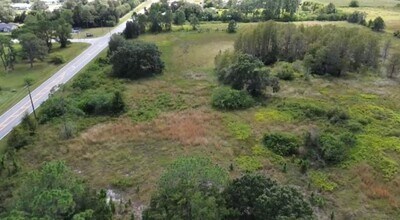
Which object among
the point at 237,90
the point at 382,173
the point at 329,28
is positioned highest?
the point at 329,28

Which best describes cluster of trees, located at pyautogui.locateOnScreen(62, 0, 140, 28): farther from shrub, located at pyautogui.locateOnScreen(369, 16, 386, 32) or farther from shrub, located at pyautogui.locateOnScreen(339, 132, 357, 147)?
shrub, located at pyautogui.locateOnScreen(339, 132, 357, 147)

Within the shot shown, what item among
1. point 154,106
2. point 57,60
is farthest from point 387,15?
point 57,60

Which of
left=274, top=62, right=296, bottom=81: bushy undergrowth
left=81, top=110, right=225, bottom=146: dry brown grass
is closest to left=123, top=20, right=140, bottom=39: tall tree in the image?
left=274, top=62, right=296, bottom=81: bushy undergrowth

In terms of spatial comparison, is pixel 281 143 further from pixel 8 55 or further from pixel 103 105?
pixel 8 55

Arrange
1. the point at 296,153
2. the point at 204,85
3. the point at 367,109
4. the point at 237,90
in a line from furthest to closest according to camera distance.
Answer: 1. the point at 204,85
2. the point at 237,90
3. the point at 367,109
4. the point at 296,153

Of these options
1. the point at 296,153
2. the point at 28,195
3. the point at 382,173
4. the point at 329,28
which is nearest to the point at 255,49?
the point at 329,28

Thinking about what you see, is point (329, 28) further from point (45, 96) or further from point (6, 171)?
point (6, 171)

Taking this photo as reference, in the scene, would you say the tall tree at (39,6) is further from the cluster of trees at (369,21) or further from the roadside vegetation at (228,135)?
the cluster of trees at (369,21)
